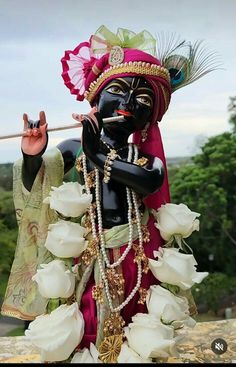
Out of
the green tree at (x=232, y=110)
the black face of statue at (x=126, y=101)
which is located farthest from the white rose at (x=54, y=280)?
the green tree at (x=232, y=110)

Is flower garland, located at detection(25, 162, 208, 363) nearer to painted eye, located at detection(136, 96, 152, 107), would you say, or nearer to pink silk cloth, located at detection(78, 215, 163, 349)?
pink silk cloth, located at detection(78, 215, 163, 349)

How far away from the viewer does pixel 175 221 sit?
1.70 m

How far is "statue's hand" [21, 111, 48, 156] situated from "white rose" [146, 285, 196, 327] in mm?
548

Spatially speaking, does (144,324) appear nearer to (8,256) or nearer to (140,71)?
(140,71)

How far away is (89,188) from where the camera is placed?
1.71 m

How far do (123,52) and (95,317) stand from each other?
0.82 meters

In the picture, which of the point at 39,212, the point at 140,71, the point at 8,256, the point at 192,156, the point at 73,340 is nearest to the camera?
the point at 73,340

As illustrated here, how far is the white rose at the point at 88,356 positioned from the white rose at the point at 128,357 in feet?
0.22

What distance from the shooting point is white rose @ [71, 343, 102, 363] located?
1.63 metres

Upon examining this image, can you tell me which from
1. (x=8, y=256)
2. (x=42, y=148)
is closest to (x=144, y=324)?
(x=42, y=148)

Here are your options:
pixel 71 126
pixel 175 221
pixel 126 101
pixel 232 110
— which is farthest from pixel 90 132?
pixel 232 110

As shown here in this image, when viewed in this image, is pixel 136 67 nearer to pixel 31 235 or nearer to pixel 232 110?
pixel 31 235

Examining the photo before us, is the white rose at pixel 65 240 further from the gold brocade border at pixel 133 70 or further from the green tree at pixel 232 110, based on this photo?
the green tree at pixel 232 110

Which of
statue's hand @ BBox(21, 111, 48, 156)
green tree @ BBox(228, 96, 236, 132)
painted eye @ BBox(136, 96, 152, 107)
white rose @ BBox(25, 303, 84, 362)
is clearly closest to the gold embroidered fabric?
statue's hand @ BBox(21, 111, 48, 156)
